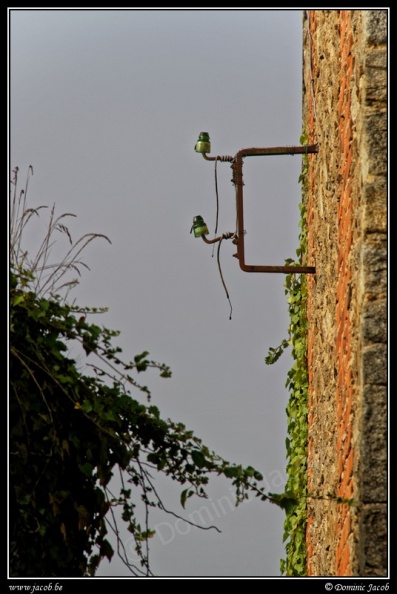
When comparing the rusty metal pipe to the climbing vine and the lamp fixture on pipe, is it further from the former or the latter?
the climbing vine

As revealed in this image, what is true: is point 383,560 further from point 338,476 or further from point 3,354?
point 3,354

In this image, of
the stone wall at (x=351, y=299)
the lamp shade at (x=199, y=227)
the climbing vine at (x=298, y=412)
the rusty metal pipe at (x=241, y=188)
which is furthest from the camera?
the climbing vine at (x=298, y=412)

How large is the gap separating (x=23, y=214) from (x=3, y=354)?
24.6 inches

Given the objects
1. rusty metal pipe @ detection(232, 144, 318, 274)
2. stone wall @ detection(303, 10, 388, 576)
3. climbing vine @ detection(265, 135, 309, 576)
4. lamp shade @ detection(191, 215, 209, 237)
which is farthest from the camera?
climbing vine @ detection(265, 135, 309, 576)

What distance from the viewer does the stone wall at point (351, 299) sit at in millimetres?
4570

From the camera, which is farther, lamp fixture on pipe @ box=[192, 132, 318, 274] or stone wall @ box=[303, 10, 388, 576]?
lamp fixture on pipe @ box=[192, 132, 318, 274]

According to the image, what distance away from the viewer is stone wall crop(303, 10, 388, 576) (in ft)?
15.0

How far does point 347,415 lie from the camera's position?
5.10m

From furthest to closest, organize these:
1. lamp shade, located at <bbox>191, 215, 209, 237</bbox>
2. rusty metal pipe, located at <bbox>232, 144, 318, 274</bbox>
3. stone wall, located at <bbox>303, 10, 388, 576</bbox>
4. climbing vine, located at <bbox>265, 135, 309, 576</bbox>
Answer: climbing vine, located at <bbox>265, 135, 309, 576</bbox>, lamp shade, located at <bbox>191, 215, 209, 237</bbox>, rusty metal pipe, located at <bbox>232, 144, 318, 274</bbox>, stone wall, located at <bbox>303, 10, 388, 576</bbox>

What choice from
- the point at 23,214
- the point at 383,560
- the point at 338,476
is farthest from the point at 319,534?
the point at 23,214

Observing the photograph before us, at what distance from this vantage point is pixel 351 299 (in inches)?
198

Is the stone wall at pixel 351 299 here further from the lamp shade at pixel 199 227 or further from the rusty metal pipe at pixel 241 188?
the lamp shade at pixel 199 227

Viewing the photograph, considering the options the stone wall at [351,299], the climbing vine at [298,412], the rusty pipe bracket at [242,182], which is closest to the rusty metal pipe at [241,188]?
the rusty pipe bracket at [242,182]

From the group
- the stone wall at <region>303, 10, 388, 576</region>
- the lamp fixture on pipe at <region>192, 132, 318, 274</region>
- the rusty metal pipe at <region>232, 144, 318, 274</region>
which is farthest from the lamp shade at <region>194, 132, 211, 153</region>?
the stone wall at <region>303, 10, 388, 576</region>
